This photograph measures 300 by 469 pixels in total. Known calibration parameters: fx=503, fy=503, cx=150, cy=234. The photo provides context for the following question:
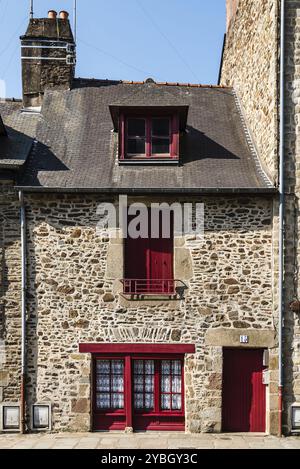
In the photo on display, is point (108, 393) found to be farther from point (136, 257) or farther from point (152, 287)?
A: point (136, 257)

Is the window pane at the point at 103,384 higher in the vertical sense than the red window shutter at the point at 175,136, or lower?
lower

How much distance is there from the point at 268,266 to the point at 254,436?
335 cm

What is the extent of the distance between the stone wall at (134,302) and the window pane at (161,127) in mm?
2032

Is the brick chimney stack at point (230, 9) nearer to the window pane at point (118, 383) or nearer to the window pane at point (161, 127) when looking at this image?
the window pane at point (161, 127)

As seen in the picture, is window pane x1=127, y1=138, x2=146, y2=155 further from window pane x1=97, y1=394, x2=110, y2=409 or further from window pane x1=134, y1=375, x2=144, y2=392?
window pane x1=97, y1=394, x2=110, y2=409

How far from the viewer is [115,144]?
11.8m

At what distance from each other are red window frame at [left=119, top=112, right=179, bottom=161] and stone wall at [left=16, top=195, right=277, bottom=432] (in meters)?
1.43

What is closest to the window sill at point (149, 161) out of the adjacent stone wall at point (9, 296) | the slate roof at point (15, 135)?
the slate roof at point (15, 135)

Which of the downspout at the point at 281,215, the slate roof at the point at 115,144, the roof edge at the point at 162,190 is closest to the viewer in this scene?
the downspout at the point at 281,215

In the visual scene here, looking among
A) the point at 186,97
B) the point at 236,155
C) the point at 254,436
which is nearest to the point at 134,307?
the point at 254,436

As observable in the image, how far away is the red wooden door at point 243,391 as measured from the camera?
10.2 meters

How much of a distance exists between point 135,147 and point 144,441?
6122 millimetres

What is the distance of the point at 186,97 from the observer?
44.1 feet

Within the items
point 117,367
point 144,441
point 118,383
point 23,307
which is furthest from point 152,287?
point 144,441
